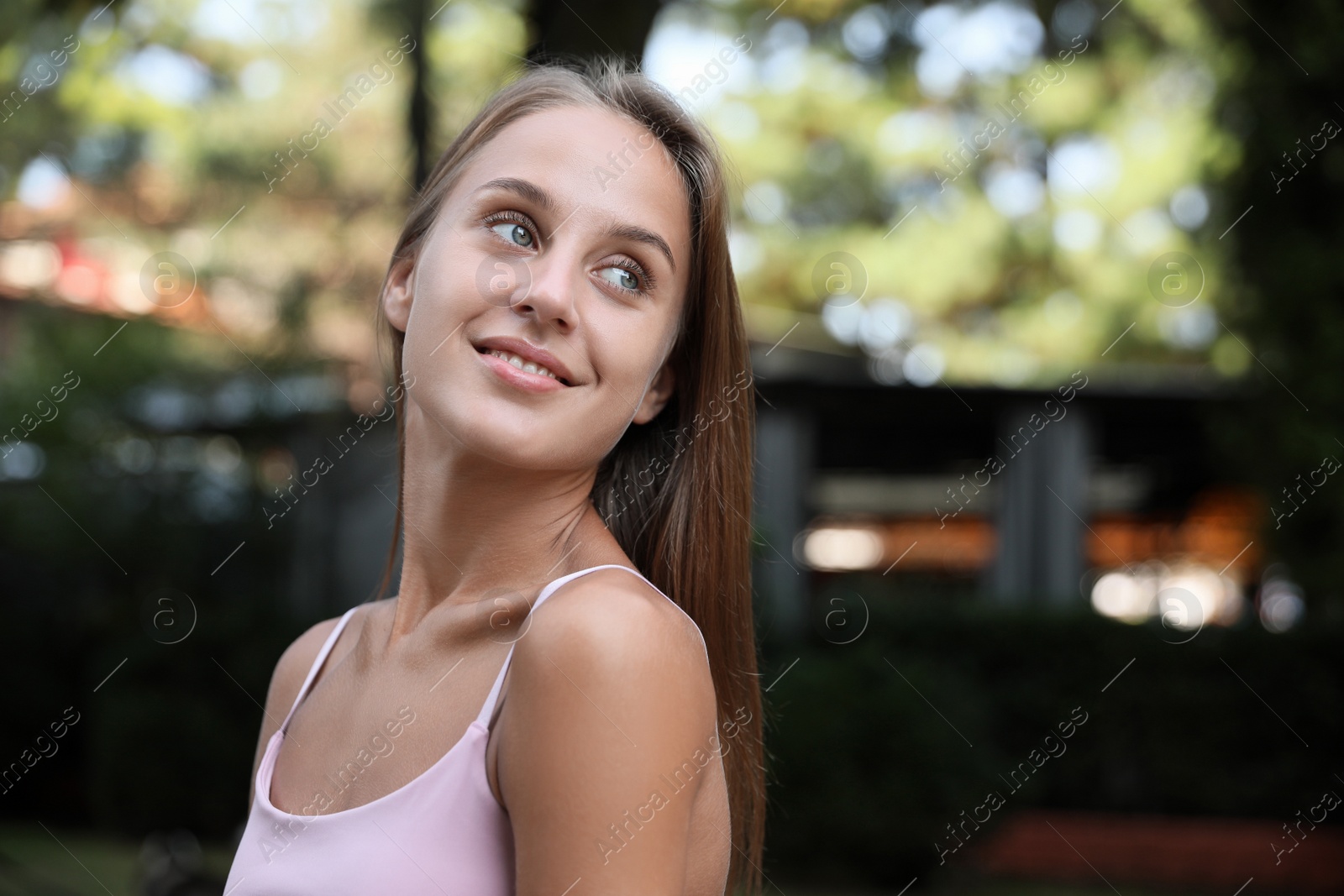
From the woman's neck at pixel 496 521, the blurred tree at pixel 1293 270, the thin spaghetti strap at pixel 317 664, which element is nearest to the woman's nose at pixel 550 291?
the woman's neck at pixel 496 521

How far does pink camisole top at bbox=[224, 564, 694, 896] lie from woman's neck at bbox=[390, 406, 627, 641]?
181 mm

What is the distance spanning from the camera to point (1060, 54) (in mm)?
12227

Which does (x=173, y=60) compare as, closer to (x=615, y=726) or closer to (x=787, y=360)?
(x=787, y=360)

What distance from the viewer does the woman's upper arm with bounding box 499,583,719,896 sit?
1137mm

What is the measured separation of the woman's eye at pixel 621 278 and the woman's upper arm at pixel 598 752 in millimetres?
424

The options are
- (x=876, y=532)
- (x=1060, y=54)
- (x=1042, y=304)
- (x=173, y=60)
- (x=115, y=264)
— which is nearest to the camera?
(x=1060, y=54)

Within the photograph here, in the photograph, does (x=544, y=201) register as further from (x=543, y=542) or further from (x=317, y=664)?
(x=317, y=664)

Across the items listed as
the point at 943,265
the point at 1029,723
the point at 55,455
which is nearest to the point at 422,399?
the point at 1029,723

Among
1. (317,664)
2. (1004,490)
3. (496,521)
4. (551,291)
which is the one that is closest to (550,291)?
(551,291)

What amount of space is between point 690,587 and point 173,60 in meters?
13.4

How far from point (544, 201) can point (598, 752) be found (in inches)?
25.5

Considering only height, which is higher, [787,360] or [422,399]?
[422,399]

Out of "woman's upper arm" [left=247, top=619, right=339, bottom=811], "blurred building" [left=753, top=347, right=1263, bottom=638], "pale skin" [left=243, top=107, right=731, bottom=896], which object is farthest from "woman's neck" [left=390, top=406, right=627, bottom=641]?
"blurred building" [left=753, top=347, right=1263, bottom=638]

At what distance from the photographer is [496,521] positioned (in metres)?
1.50
